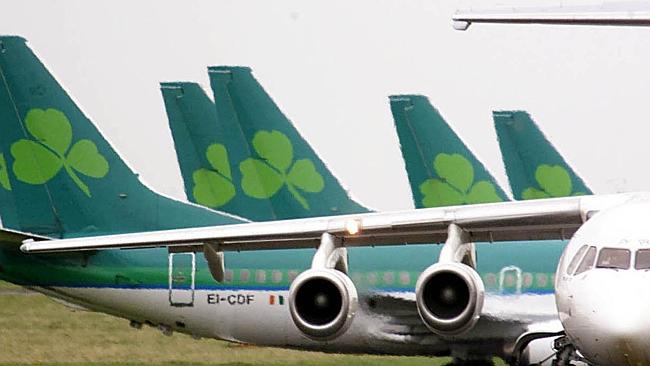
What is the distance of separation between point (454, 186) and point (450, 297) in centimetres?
1367

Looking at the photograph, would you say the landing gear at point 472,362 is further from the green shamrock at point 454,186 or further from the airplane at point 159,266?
the green shamrock at point 454,186

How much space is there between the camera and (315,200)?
2753cm

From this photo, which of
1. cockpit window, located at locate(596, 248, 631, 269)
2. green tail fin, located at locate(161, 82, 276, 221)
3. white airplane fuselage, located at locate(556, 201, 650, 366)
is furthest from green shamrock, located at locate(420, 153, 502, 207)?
cockpit window, located at locate(596, 248, 631, 269)

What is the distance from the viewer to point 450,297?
1532 centimetres

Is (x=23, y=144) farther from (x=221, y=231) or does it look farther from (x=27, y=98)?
(x=221, y=231)

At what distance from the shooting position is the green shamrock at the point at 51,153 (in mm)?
24578

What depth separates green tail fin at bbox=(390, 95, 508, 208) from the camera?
92.8ft

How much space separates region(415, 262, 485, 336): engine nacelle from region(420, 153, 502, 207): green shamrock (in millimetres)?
12869

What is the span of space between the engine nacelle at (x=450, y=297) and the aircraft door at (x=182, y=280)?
8.93m

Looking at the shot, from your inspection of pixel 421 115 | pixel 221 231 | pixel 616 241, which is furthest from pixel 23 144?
pixel 616 241

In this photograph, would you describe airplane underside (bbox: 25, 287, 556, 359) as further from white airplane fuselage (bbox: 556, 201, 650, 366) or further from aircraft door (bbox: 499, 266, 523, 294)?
white airplane fuselage (bbox: 556, 201, 650, 366)

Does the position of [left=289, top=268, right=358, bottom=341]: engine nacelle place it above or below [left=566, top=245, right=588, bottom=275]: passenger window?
below

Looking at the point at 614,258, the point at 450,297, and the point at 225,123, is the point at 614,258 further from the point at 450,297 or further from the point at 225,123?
the point at 225,123

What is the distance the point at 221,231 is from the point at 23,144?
8.57 m
